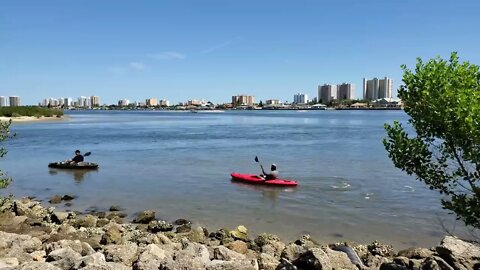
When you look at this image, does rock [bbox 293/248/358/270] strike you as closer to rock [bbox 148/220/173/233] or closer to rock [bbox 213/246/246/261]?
rock [bbox 213/246/246/261]

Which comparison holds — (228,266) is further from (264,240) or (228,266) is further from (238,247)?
(264,240)

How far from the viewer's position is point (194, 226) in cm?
1633

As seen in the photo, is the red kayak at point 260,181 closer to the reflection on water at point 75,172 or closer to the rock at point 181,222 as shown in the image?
the rock at point 181,222

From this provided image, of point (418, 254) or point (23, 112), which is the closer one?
point (418, 254)

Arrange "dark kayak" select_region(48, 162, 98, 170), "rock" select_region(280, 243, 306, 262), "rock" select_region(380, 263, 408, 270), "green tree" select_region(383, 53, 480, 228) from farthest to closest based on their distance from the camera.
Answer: "dark kayak" select_region(48, 162, 98, 170) → "rock" select_region(280, 243, 306, 262) → "rock" select_region(380, 263, 408, 270) → "green tree" select_region(383, 53, 480, 228)

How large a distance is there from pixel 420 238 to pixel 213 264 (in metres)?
9.47

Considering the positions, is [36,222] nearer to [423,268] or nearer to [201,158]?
[423,268]

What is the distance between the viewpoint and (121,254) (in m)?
9.75

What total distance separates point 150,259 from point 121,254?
1011 millimetres

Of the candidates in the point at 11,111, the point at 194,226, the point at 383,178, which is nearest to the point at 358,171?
the point at 383,178

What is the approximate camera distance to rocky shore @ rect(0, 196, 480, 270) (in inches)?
351

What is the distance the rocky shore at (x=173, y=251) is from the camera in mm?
8914

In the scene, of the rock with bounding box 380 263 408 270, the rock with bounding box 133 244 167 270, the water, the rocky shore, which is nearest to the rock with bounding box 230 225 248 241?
the rocky shore

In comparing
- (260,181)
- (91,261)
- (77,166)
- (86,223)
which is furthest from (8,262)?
(77,166)
